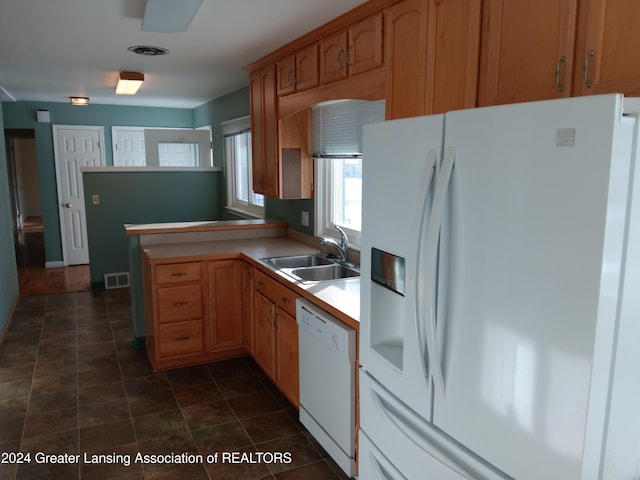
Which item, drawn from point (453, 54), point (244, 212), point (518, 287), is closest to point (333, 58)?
point (453, 54)

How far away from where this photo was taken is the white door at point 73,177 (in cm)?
707

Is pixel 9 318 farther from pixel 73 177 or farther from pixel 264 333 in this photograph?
pixel 73 177

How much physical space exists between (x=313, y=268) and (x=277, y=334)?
1.56 feet

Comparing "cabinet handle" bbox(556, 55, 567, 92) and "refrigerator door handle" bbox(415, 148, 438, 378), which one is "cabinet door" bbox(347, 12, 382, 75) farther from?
"refrigerator door handle" bbox(415, 148, 438, 378)

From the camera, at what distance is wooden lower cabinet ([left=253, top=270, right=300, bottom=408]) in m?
2.83

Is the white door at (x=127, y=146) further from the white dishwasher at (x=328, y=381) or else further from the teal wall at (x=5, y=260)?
the white dishwasher at (x=328, y=381)

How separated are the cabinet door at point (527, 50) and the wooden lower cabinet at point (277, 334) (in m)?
1.52

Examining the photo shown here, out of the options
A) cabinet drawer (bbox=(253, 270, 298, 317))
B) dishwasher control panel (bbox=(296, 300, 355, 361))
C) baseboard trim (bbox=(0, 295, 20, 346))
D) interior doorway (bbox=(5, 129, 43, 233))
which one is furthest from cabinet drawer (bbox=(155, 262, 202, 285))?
interior doorway (bbox=(5, 129, 43, 233))

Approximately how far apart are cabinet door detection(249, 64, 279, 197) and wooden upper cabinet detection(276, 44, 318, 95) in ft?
0.52

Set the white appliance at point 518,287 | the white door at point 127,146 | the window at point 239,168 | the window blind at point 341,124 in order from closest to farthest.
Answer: the white appliance at point 518,287, the window blind at point 341,124, the window at point 239,168, the white door at point 127,146

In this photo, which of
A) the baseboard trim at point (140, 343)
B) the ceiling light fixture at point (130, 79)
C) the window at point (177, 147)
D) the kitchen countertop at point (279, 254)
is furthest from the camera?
the window at point (177, 147)

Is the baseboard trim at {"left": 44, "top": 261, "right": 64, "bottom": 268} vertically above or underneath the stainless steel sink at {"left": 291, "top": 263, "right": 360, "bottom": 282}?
underneath

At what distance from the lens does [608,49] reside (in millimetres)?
1419

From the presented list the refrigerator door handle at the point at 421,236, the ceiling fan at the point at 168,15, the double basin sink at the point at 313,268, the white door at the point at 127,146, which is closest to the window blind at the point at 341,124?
the double basin sink at the point at 313,268
